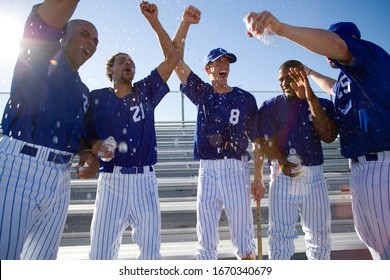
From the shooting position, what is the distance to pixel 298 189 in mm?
1931

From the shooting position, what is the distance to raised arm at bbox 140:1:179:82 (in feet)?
6.08

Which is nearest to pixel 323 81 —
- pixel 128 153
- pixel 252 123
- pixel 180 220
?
pixel 252 123

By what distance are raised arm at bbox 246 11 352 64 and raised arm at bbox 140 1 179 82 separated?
2.67 feet

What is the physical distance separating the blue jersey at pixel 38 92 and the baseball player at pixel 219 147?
851 mm

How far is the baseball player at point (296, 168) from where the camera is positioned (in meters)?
1.88

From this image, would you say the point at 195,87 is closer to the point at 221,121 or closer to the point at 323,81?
the point at 221,121

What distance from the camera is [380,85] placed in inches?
49.0

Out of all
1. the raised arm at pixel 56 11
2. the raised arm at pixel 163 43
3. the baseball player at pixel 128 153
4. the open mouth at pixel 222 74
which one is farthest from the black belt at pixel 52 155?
the open mouth at pixel 222 74

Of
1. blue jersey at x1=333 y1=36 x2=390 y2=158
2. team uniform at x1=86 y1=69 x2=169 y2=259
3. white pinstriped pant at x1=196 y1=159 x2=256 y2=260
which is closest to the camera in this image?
blue jersey at x1=333 y1=36 x2=390 y2=158

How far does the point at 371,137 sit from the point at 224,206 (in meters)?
0.89

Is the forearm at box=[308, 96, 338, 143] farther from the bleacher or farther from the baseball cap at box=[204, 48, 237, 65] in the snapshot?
the bleacher

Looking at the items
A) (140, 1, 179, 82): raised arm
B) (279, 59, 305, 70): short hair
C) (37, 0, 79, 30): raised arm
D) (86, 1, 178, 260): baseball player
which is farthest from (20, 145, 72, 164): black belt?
(279, 59, 305, 70): short hair

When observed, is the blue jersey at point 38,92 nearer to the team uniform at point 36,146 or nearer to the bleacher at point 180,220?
the team uniform at point 36,146
